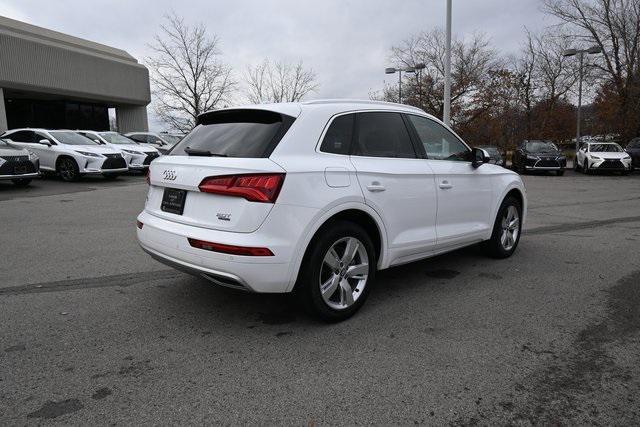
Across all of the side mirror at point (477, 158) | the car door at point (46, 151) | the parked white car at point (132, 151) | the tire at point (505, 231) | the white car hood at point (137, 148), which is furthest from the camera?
the white car hood at point (137, 148)

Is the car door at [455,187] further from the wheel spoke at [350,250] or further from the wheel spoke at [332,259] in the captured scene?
the wheel spoke at [332,259]

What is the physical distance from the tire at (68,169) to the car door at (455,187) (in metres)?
13.5

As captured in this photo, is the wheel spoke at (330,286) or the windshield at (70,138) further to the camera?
the windshield at (70,138)

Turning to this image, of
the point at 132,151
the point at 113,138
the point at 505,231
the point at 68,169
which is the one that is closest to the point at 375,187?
the point at 505,231

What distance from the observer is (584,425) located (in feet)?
8.11

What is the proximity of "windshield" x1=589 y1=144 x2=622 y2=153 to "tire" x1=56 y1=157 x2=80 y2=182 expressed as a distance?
21669 millimetres

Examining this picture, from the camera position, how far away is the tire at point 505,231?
5617mm

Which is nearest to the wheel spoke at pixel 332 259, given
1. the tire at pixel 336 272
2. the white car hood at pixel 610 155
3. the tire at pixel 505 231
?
the tire at pixel 336 272

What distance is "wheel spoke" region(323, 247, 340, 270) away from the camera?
362 cm

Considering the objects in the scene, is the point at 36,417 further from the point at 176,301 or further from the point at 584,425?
the point at 584,425

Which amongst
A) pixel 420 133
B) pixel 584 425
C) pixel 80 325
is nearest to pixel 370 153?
pixel 420 133

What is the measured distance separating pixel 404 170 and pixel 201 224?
6.03 ft

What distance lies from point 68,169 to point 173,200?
13492mm

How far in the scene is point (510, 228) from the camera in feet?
19.5
